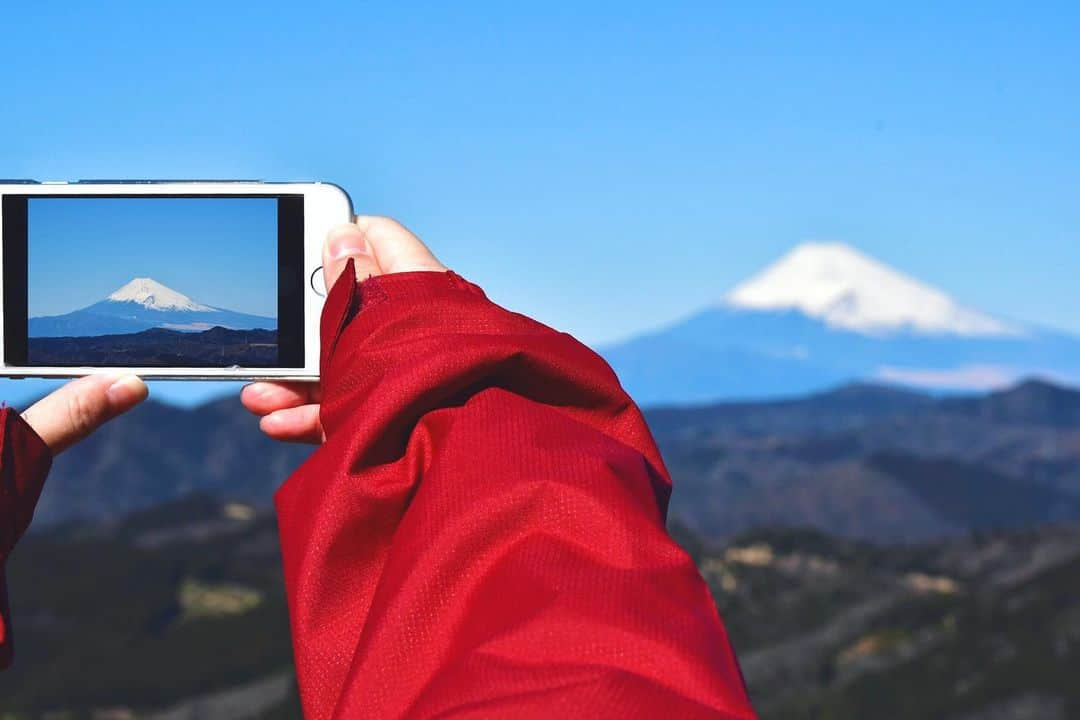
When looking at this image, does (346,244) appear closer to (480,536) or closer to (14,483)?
(14,483)

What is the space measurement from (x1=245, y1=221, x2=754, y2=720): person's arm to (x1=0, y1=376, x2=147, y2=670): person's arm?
462mm

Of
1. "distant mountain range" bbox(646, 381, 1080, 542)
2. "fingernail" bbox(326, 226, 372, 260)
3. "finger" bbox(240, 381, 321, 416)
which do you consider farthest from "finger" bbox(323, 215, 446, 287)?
"distant mountain range" bbox(646, 381, 1080, 542)

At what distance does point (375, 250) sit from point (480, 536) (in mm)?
783

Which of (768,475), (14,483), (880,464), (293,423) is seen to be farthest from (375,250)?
(768,475)

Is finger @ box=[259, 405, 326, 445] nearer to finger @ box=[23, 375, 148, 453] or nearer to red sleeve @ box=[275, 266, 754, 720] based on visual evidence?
finger @ box=[23, 375, 148, 453]

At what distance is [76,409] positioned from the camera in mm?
2074

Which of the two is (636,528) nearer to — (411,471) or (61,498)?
(411,471)

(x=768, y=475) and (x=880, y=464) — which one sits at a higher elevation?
(x=880, y=464)

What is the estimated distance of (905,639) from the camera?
985cm

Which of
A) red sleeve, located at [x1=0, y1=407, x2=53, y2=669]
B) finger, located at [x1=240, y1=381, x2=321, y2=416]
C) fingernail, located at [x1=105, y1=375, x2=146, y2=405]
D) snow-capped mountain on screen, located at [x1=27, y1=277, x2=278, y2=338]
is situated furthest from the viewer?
snow-capped mountain on screen, located at [x1=27, y1=277, x2=278, y2=338]

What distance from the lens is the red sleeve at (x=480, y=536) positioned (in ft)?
3.61

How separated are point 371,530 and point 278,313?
108 cm

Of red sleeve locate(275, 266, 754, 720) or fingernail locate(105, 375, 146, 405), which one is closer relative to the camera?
red sleeve locate(275, 266, 754, 720)

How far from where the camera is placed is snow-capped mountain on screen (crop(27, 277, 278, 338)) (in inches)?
96.4
